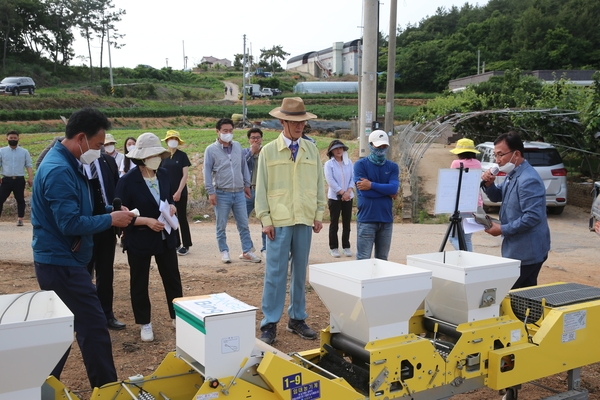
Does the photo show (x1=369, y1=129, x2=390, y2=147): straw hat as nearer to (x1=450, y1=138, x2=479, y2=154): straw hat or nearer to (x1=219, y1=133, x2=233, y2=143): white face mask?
(x1=450, y1=138, x2=479, y2=154): straw hat

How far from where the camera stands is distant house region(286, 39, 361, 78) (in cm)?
11196

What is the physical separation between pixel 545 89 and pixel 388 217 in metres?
13.8

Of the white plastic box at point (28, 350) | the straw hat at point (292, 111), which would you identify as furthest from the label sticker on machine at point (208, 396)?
the straw hat at point (292, 111)

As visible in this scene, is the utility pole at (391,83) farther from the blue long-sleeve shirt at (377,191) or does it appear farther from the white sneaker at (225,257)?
the blue long-sleeve shirt at (377,191)

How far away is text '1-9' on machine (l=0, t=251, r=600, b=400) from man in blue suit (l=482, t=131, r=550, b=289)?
34cm

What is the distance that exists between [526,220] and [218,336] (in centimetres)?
306

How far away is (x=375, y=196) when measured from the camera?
255 inches

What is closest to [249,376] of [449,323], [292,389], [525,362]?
[292,389]

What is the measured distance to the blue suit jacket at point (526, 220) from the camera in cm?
493

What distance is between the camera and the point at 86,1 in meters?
71.6

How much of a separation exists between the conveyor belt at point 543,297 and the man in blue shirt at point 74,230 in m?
3.11

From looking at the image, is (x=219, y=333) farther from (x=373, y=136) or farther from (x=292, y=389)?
(x=373, y=136)

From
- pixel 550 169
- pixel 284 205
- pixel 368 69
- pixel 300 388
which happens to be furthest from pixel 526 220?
pixel 550 169

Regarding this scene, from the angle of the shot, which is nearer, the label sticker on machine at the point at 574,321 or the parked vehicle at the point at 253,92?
the label sticker on machine at the point at 574,321
